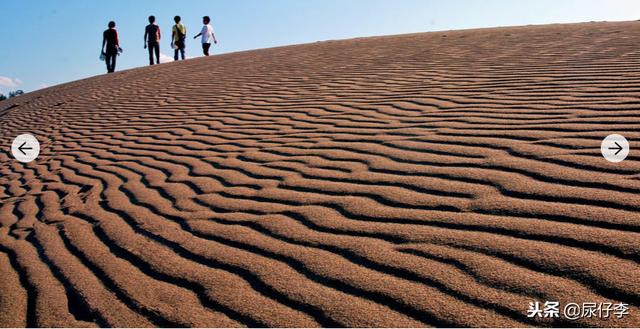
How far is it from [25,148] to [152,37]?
9.20 m

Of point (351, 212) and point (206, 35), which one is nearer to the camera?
point (351, 212)

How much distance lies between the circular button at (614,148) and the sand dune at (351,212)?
6 cm

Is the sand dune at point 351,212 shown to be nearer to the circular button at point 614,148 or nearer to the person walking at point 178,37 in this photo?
the circular button at point 614,148

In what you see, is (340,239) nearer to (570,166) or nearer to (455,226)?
(455,226)

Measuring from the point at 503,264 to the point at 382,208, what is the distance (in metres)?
0.88

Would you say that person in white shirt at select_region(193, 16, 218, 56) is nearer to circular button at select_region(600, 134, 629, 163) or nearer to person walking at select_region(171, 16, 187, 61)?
person walking at select_region(171, 16, 187, 61)

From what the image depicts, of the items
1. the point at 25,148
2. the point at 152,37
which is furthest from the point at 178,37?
the point at 25,148

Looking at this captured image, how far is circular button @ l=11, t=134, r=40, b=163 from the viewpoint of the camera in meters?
6.59

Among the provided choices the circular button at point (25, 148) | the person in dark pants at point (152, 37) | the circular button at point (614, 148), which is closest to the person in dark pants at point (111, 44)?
the person in dark pants at point (152, 37)

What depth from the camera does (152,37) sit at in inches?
624

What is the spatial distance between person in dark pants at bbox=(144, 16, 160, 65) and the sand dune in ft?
31.4

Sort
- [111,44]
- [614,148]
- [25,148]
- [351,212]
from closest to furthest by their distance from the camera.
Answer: [351,212] → [614,148] → [25,148] → [111,44]

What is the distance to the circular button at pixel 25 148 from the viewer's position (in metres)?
6.59

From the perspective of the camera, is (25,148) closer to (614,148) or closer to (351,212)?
(351,212)
